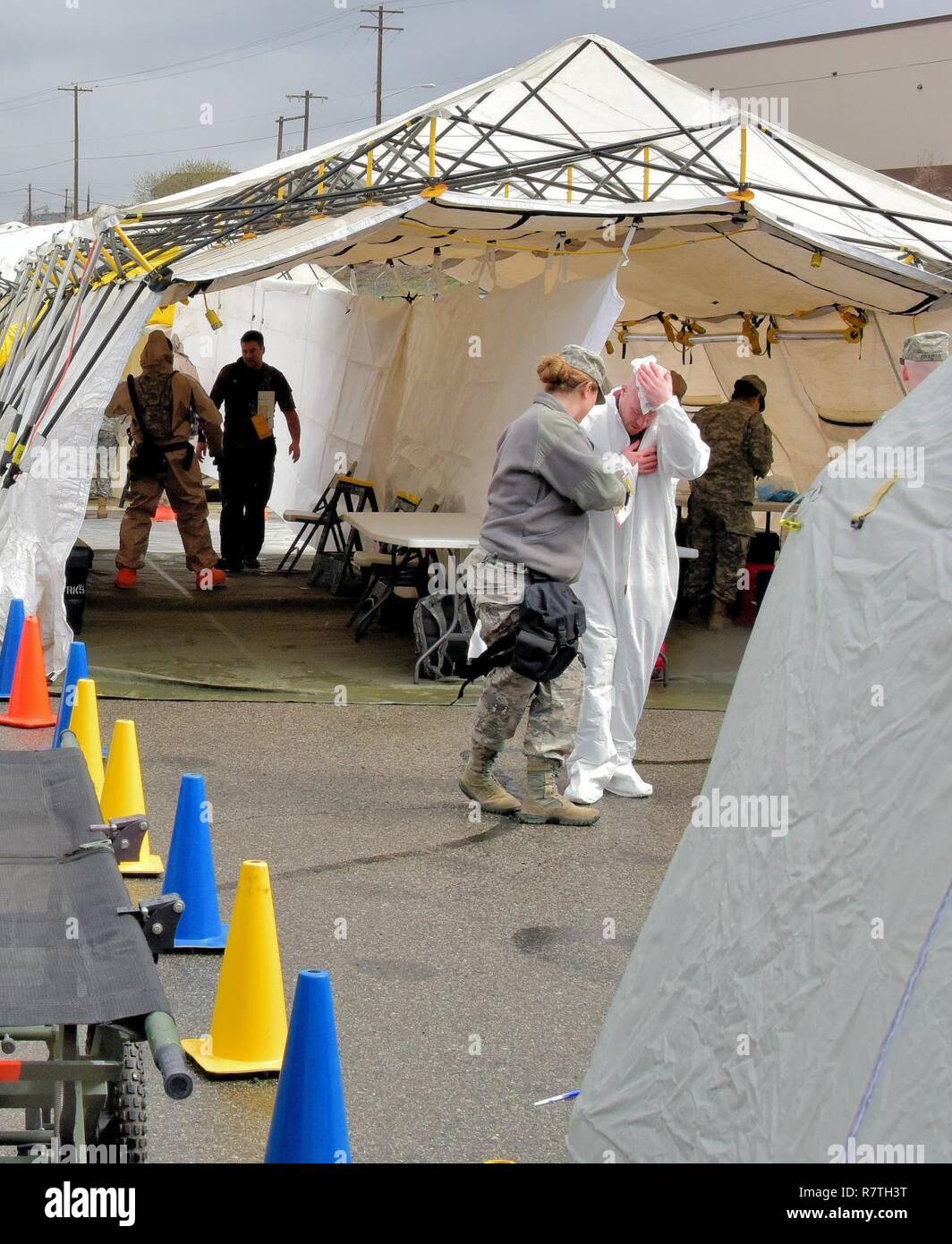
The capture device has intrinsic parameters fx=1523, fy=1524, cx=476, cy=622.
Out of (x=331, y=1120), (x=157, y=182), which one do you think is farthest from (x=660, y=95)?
(x=157, y=182)

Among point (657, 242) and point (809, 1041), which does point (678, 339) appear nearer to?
point (657, 242)

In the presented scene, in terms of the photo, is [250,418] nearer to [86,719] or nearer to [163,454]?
[163,454]

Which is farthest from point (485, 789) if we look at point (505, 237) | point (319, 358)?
point (319, 358)

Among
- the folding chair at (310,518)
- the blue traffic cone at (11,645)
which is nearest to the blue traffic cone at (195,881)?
the blue traffic cone at (11,645)

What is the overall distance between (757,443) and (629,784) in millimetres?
5402

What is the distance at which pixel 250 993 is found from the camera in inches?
162

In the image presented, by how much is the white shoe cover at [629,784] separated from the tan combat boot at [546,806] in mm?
516

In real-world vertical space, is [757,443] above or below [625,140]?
below

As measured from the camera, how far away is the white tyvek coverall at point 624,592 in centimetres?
689

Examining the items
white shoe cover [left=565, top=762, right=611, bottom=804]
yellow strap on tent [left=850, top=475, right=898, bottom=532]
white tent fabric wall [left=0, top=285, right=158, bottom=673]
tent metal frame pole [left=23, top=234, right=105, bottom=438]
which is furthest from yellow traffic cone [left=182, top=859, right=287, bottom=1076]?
tent metal frame pole [left=23, top=234, right=105, bottom=438]

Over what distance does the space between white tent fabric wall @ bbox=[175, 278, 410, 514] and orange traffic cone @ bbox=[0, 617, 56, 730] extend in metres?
6.88

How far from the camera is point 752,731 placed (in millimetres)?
3209

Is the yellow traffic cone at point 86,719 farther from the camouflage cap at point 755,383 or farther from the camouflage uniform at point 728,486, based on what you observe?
the camouflage cap at point 755,383
